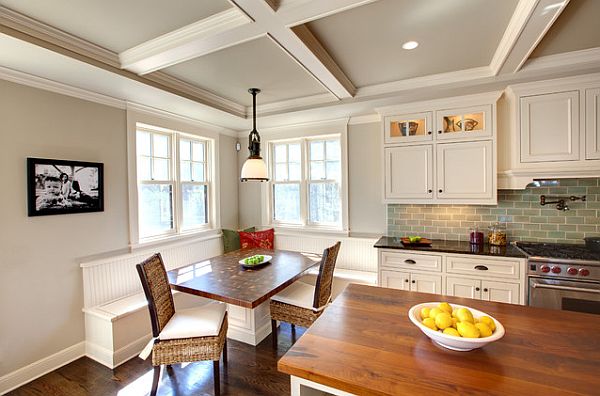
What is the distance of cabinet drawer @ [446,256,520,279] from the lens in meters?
2.58

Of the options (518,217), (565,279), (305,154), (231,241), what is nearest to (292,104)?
(305,154)

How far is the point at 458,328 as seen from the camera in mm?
1064

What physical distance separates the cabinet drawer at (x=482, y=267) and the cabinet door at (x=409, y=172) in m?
0.74

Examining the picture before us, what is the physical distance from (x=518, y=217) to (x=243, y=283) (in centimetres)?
294

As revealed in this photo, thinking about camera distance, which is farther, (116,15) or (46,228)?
(46,228)

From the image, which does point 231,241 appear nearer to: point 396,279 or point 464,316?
point 396,279

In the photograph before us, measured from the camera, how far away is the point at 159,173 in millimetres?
3430

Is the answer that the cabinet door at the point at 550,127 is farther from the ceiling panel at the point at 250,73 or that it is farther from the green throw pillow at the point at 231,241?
the green throw pillow at the point at 231,241

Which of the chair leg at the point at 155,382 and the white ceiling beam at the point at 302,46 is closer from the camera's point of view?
the white ceiling beam at the point at 302,46

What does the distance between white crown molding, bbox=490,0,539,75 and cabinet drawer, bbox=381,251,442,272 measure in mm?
1827

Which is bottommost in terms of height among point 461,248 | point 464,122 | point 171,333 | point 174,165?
point 171,333

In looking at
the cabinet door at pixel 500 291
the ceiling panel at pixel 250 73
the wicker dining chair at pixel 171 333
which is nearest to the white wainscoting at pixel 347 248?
the cabinet door at pixel 500 291

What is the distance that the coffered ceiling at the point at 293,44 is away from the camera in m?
1.67

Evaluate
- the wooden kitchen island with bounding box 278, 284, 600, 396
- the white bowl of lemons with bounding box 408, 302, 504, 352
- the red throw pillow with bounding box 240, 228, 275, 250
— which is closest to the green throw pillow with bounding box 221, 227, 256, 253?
the red throw pillow with bounding box 240, 228, 275, 250
